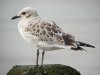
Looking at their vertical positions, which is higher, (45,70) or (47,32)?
(47,32)

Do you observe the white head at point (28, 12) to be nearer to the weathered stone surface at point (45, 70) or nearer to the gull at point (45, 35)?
the gull at point (45, 35)

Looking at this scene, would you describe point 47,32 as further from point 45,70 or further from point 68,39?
point 45,70

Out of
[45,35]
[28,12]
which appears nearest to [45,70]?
[45,35]

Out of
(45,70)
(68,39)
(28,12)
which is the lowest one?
(45,70)

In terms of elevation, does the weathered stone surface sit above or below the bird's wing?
below

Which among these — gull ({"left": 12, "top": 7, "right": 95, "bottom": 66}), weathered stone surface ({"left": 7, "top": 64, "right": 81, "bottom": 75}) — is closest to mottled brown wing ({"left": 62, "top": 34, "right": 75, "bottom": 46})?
gull ({"left": 12, "top": 7, "right": 95, "bottom": 66})

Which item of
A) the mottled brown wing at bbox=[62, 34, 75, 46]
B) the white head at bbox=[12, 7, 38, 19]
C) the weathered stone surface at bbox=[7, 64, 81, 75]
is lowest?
the weathered stone surface at bbox=[7, 64, 81, 75]

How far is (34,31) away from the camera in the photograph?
380 cm

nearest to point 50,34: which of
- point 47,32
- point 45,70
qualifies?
point 47,32

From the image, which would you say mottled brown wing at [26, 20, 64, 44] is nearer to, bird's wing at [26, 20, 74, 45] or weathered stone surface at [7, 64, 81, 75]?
bird's wing at [26, 20, 74, 45]

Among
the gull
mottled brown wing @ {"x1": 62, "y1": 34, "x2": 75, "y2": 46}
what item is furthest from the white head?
mottled brown wing @ {"x1": 62, "y1": 34, "x2": 75, "y2": 46}

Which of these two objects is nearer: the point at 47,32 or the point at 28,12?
Answer: the point at 47,32

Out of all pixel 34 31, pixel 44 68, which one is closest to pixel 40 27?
pixel 34 31

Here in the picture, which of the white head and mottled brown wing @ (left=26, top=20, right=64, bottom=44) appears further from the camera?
the white head
